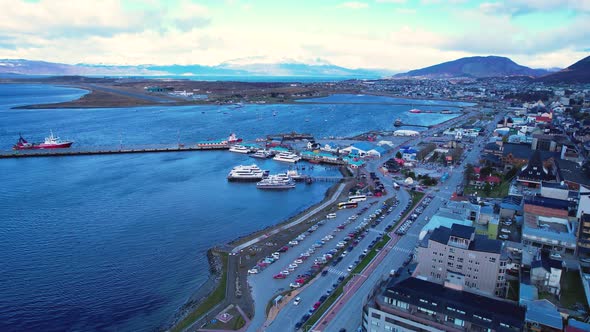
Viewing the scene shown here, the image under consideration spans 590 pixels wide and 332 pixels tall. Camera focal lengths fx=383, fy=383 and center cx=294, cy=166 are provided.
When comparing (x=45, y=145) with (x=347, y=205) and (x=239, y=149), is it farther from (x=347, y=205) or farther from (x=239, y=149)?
(x=347, y=205)

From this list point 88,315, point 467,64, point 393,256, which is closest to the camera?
point 88,315

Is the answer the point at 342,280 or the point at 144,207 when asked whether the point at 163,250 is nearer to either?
the point at 144,207

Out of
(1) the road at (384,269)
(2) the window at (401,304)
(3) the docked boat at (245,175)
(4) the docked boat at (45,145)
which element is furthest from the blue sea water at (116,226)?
(2) the window at (401,304)

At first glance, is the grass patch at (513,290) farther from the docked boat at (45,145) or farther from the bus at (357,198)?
the docked boat at (45,145)

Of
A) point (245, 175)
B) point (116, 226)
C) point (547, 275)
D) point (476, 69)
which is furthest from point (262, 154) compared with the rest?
point (476, 69)

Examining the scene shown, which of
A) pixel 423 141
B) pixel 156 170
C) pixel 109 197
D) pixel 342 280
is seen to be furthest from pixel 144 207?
pixel 423 141

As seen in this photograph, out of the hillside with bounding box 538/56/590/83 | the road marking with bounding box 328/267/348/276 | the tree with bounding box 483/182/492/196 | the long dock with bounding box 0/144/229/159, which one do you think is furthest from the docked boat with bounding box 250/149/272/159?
the hillside with bounding box 538/56/590/83

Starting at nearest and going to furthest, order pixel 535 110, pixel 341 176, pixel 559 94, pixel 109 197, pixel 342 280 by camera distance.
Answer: pixel 342 280
pixel 109 197
pixel 341 176
pixel 535 110
pixel 559 94

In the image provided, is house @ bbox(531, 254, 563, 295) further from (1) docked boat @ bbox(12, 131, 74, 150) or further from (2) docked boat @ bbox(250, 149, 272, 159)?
(1) docked boat @ bbox(12, 131, 74, 150)
